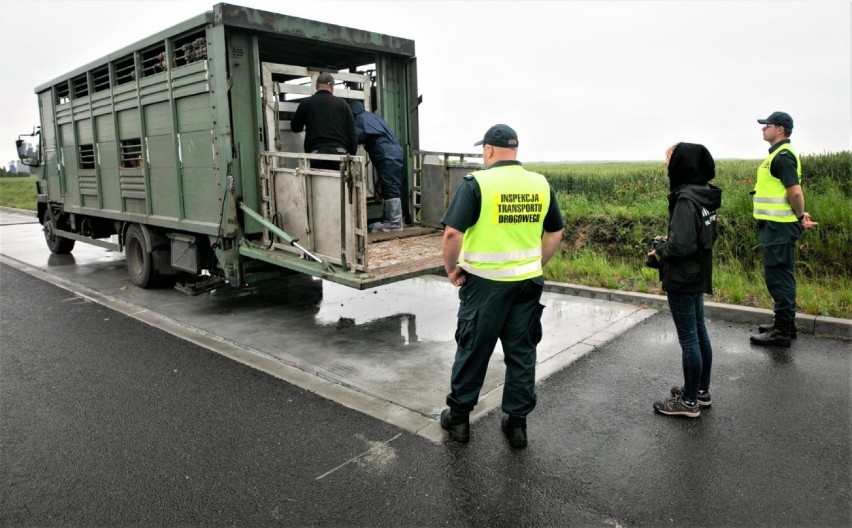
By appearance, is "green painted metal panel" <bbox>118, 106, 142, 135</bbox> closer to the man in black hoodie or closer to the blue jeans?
the man in black hoodie

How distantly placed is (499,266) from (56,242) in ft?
35.1

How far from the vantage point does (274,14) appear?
6016 millimetres

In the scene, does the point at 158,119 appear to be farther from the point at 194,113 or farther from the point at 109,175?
the point at 109,175

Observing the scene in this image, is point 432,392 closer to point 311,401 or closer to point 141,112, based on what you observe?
point 311,401

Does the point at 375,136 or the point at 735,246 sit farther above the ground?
the point at 375,136

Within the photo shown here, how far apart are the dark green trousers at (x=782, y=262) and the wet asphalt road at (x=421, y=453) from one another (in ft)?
1.17

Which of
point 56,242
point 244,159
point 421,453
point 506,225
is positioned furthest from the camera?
point 56,242

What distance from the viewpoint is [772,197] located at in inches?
214

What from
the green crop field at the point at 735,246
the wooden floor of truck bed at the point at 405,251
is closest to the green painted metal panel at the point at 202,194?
the wooden floor of truck bed at the point at 405,251

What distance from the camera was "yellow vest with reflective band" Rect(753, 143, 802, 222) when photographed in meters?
5.31

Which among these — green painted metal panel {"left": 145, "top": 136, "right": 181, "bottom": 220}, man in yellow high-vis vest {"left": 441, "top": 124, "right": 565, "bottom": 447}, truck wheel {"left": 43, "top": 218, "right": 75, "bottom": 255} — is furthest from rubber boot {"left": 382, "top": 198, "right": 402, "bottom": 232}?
truck wheel {"left": 43, "top": 218, "right": 75, "bottom": 255}

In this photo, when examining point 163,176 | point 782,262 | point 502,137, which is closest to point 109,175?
point 163,176

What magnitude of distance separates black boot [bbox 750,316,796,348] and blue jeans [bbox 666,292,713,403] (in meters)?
1.67

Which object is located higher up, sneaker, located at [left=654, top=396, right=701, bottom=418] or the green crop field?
the green crop field
